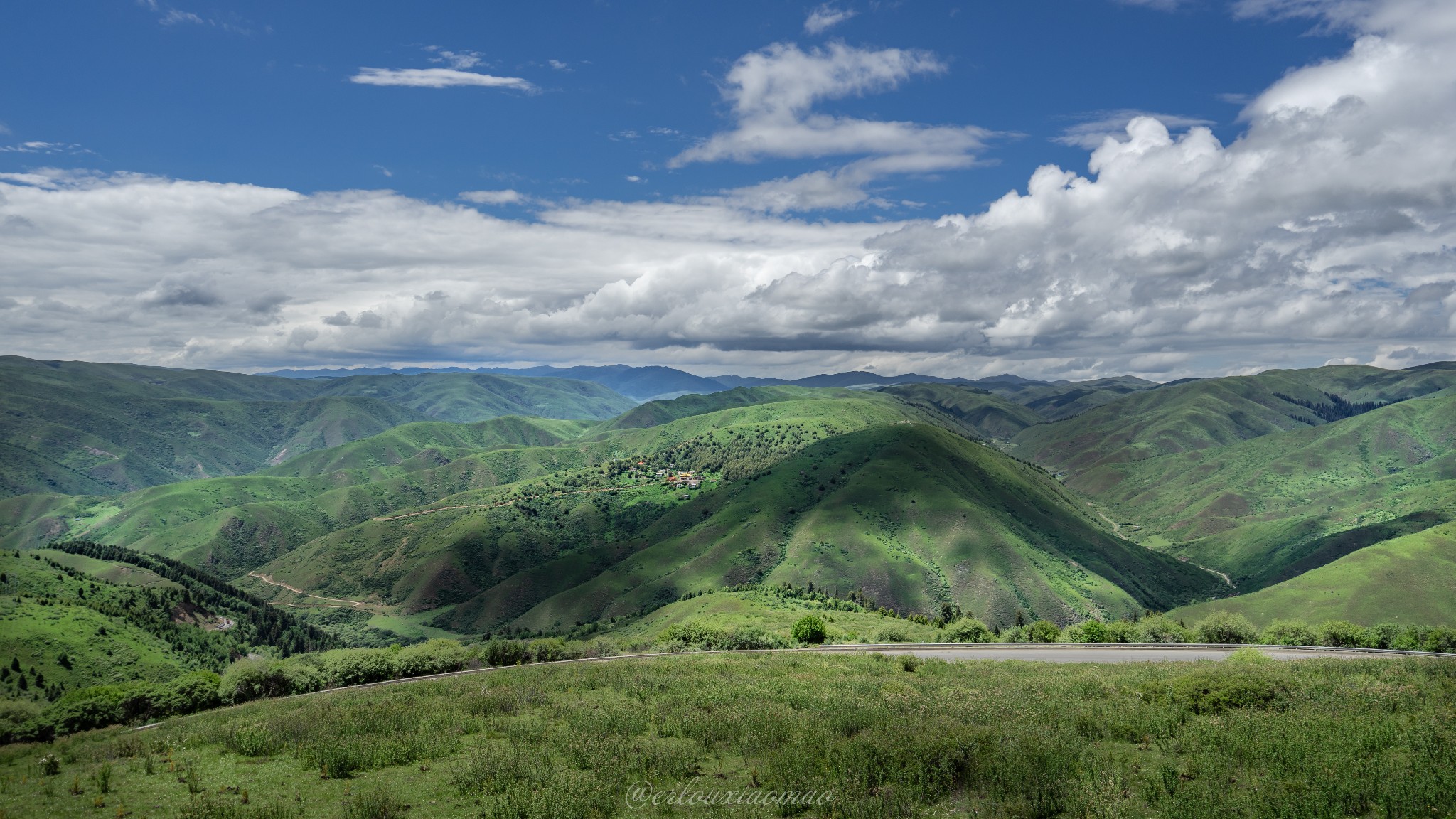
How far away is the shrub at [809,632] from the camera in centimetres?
7150

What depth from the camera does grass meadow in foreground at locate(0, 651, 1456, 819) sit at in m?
17.1

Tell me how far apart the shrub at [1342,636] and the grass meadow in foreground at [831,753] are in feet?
135

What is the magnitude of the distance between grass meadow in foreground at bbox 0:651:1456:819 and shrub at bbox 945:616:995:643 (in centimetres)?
4261

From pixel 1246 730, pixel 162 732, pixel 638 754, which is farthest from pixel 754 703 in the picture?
pixel 162 732

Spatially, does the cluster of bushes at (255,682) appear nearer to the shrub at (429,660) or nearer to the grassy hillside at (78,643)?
the shrub at (429,660)

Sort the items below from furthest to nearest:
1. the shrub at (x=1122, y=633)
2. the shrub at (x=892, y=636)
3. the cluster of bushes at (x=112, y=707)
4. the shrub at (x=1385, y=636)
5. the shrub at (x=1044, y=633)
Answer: the shrub at (x=1044, y=633)
the shrub at (x=892, y=636)
the shrub at (x=1122, y=633)
the shrub at (x=1385, y=636)
the cluster of bushes at (x=112, y=707)

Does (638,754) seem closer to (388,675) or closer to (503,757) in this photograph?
(503,757)

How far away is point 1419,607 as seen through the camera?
194000 millimetres

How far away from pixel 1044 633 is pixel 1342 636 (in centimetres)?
2701

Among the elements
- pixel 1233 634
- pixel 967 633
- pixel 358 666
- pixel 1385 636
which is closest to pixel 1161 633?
pixel 1233 634

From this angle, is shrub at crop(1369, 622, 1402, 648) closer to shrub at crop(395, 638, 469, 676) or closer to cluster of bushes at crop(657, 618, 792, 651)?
cluster of bushes at crop(657, 618, 792, 651)

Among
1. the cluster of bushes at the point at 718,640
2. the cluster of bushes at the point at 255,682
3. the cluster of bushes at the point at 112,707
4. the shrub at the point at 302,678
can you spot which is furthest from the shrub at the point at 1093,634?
the cluster of bushes at the point at 112,707

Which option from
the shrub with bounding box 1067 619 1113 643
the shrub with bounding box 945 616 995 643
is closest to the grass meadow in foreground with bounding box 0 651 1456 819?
the shrub with bounding box 1067 619 1113 643

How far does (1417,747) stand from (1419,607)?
25817 centimetres
